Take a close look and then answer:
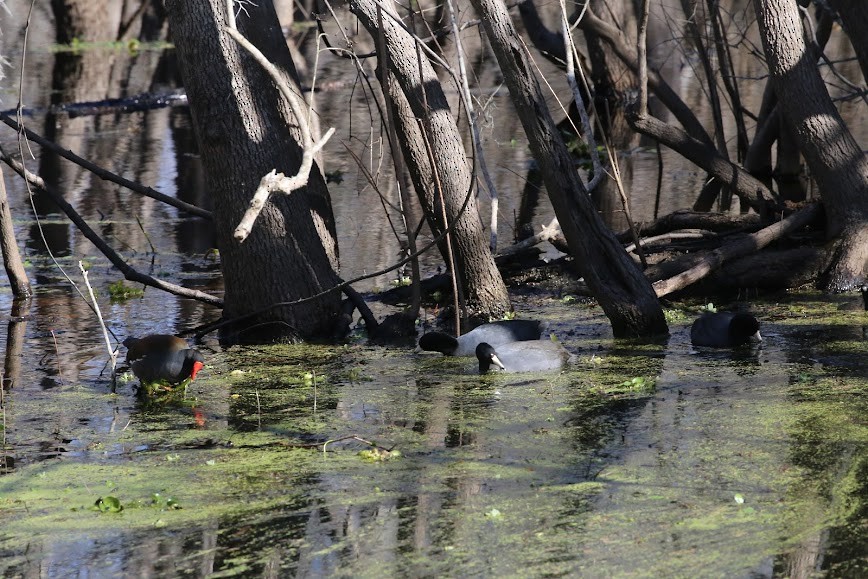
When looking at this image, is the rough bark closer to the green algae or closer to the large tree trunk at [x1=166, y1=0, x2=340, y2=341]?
the large tree trunk at [x1=166, y1=0, x2=340, y2=341]

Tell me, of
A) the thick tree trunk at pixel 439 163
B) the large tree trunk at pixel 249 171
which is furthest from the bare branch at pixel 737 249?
the large tree trunk at pixel 249 171

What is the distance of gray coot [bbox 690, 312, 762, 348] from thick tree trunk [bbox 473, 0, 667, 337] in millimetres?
318

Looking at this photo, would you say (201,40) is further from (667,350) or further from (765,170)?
(765,170)

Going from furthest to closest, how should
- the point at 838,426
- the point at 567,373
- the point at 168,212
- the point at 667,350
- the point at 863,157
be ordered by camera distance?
the point at 168,212 < the point at 863,157 < the point at 667,350 < the point at 567,373 < the point at 838,426

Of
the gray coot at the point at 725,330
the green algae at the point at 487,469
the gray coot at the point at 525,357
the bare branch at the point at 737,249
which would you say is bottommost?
the green algae at the point at 487,469

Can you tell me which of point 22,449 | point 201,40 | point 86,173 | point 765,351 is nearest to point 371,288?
point 201,40

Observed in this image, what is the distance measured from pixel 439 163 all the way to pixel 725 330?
6.76 feet

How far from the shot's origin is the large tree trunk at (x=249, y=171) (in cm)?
705

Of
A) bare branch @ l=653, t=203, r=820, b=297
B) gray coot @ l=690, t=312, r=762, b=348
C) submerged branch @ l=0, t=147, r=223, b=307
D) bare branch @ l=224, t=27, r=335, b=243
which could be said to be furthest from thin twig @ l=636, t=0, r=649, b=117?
bare branch @ l=224, t=27, r=335, b=243

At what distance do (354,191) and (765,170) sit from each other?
4.45 meters

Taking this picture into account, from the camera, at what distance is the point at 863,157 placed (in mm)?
8062

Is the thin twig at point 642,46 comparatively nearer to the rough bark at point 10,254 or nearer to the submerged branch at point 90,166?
the submerged branch at point 90,166

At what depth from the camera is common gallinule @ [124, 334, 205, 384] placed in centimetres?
590

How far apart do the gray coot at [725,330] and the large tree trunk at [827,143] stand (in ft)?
5.39
